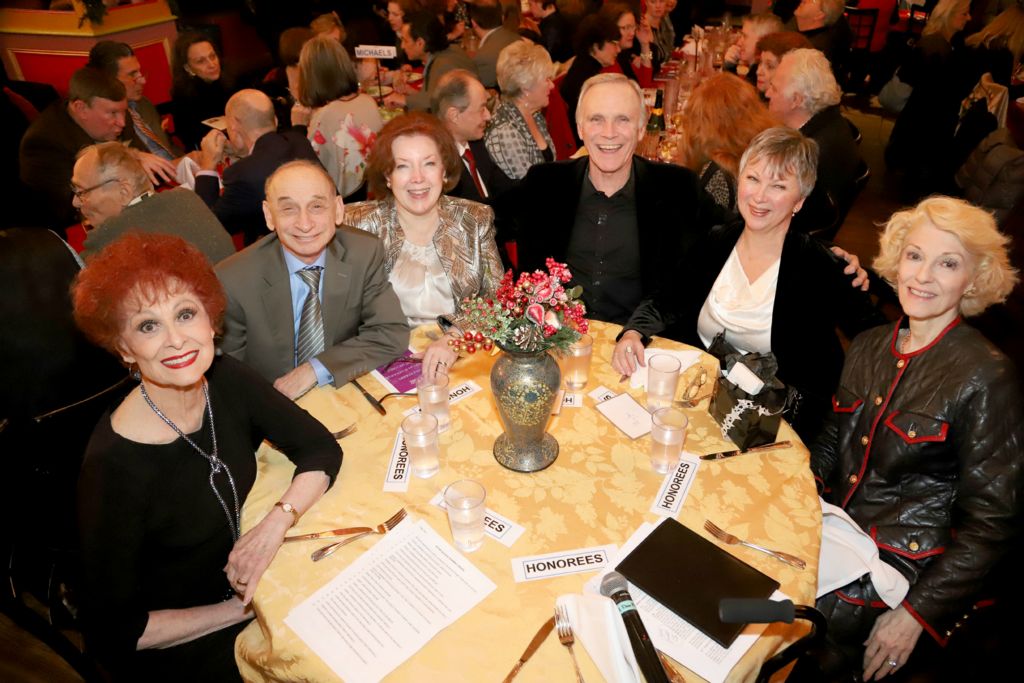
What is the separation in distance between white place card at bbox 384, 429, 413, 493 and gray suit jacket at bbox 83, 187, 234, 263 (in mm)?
1696

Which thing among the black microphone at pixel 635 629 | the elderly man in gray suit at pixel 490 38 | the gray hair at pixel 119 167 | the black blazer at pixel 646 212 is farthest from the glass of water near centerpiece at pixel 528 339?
the elderly man in gray suit at pixel 490 38

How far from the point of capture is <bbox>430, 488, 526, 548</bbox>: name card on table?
1.58m

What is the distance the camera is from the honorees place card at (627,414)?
76.4 inches

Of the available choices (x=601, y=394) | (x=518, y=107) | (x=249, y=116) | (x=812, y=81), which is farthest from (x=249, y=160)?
(x=812, y=81)

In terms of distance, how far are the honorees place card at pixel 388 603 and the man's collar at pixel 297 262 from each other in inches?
46.9

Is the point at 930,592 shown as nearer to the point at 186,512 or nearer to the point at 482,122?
the point at 186,512

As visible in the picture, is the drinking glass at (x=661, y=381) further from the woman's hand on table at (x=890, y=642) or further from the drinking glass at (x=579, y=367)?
the woman's hand on table at (x=890, y=642)

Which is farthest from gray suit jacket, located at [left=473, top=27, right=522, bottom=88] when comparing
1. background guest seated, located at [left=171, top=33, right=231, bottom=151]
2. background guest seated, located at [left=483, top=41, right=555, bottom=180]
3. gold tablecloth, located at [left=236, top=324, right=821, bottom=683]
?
gold tablecloth, located at [left=236, top=324, right=821, bottom=683]

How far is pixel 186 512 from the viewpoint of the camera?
5.48ft

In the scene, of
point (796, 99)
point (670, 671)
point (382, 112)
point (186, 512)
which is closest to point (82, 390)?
point (186, 512)

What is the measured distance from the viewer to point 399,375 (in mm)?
2242

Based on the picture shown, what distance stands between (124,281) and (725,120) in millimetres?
3149

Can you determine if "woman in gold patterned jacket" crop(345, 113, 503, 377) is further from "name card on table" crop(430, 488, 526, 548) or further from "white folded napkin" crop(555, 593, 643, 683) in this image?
"white folded napkin" crop(555, 593, 643, 683)

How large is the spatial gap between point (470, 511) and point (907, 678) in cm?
146
